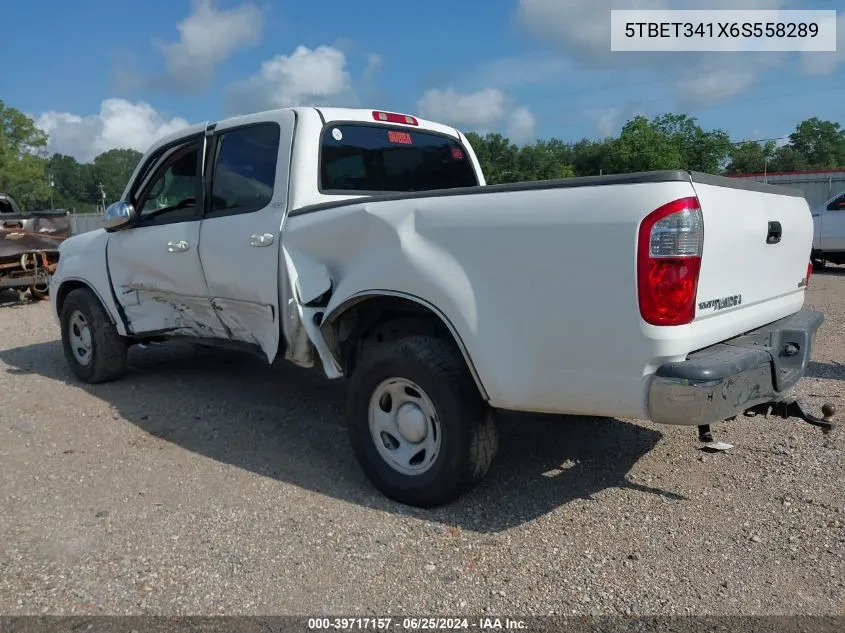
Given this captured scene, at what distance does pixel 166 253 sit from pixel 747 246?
3682 mm

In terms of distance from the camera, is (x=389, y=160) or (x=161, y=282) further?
(x=161, y=282)

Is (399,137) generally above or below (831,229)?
above

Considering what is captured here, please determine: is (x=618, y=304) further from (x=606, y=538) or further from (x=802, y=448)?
(x=802, y=448)

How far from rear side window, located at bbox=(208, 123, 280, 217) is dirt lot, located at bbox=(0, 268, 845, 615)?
5.02ft

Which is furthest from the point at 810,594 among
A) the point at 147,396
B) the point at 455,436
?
the point at 147,396

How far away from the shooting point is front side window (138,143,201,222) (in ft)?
16.1

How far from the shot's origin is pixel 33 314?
10766mm

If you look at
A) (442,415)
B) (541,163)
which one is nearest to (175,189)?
(442,415)

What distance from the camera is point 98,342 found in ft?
19.0

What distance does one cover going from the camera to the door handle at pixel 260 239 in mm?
4105

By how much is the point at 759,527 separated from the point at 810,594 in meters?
0.56

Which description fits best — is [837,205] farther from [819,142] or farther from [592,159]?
[819,142]

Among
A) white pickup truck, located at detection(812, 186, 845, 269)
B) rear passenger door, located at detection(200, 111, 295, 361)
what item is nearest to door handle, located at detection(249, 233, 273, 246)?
rear passenger door, located at detection(200, 111, 295, 361)

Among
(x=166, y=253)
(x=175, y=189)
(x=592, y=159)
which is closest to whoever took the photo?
(x=166, y=253)
